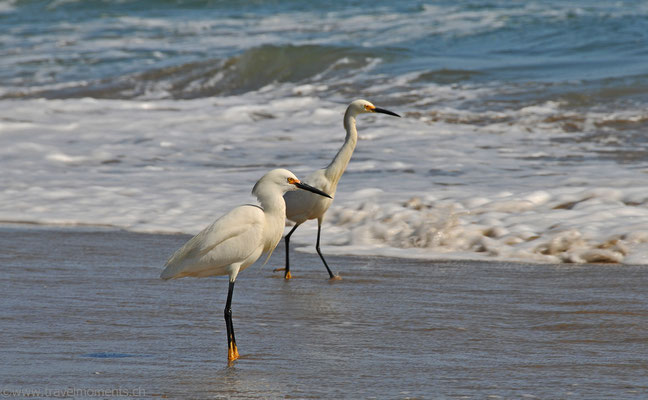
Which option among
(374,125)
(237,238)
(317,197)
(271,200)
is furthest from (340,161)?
(374,125)

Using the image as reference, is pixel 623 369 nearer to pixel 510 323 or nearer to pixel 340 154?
pixel 510 323

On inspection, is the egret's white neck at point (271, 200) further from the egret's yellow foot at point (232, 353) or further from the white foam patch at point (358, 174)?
the white foam patch at point (358, 174)

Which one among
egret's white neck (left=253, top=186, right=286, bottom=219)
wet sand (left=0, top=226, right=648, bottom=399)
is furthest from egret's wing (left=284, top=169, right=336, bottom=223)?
egret's white neck (left=253, top=186, right=286, bottom=219)

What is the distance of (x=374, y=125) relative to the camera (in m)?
11.0

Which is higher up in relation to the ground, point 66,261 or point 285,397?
point 285,397

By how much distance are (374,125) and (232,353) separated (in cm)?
758

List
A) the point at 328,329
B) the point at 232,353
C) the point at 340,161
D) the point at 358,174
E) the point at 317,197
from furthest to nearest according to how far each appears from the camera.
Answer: the point at 358,174 → the point at 340,161 → the point at 317,197 → the point at 328,329 → the point at 232,353

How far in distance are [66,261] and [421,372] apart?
114 inches

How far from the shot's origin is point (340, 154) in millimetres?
5789

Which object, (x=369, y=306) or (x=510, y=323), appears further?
(x=369, y=306)

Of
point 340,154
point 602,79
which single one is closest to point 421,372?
point 340,154

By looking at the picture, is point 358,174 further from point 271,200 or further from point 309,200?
point 271,200

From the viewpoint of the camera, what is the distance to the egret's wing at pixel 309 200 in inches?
221

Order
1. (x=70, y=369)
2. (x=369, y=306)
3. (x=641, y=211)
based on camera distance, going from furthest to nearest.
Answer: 1. (x=641, y=211)
2. (x=369, y=306)
3. (x=70, y=369)
